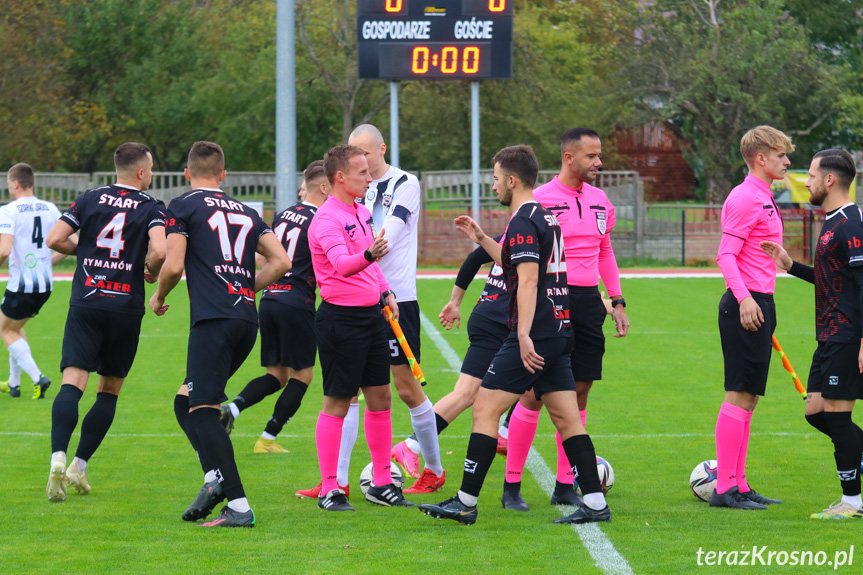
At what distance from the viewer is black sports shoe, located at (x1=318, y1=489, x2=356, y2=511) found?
5.95 meters

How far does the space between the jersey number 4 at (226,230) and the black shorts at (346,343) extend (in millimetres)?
582

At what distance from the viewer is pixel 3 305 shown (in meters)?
9.87

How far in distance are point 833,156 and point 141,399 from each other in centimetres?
655

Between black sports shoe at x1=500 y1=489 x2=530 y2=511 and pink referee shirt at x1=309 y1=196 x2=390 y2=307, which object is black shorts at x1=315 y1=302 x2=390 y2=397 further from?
black sports shoe at x1=500 y1=489 x2=530 y2=511

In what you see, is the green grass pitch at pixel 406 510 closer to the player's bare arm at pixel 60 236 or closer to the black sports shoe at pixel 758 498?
the black sports shoe at pixel 758 498

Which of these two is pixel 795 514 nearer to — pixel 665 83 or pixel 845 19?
pixel 665 83

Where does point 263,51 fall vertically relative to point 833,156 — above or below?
above

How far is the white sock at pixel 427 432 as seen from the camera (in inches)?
249

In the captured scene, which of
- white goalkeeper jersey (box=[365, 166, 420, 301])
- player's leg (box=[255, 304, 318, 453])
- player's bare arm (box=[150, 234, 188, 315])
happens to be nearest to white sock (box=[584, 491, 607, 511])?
white goalkeeper jersey (box=[365, 166, 420, 301])

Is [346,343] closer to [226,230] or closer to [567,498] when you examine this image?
[226,230]

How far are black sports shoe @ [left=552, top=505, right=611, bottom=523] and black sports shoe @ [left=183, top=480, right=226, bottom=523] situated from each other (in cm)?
180

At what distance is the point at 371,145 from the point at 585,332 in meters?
1.72

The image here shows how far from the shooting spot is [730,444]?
5.96m

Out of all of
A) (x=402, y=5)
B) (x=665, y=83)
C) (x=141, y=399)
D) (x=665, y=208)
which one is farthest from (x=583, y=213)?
(x=665, y=83)
